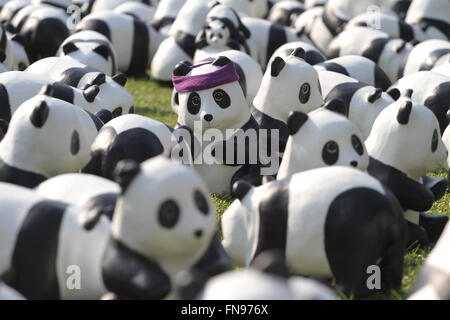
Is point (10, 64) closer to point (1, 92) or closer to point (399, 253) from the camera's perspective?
point (1, 92)

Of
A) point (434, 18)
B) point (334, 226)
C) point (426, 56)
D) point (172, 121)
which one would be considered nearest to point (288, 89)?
point (334, 226)

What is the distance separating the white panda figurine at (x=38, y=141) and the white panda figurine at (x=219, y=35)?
11.1 feet

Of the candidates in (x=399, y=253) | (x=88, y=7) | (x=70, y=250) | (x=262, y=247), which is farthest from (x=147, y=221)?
(x=88, y=7)

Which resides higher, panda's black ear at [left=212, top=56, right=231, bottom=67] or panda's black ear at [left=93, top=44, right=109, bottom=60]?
panda's black ear at [left=212, top=56, right=231, bottom=67]

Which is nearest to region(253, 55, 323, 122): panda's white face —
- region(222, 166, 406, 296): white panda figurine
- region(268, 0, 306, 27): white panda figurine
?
region(222, 166, 406, 296): white panda figurine

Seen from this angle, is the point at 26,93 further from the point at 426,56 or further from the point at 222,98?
the point at 426,56

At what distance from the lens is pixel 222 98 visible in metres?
4.84

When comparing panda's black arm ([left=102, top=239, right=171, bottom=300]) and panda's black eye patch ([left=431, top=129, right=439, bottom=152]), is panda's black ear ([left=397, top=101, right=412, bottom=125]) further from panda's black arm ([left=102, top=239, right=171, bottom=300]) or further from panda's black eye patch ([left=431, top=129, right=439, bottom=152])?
panda's black arm ([left=102, top=239, right=171, bottom=300])

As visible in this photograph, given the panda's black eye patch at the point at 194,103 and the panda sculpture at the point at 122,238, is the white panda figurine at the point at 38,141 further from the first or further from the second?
the panda's black eye patch at the point at 194,103

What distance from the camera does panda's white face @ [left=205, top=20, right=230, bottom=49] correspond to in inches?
293

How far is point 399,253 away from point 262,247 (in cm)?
63

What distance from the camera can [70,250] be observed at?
3.15 meters

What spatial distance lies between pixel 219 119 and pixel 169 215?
213 centimetres

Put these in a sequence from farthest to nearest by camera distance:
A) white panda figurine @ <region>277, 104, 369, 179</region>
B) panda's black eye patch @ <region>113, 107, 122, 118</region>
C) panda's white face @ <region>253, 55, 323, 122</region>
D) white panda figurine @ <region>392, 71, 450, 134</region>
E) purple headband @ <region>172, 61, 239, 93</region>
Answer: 1. panda's black eye patch @ <region>113, 107, 122, 118</region>
2. white panda figurine @ <region>392, 71, 450, 134</region>
3. panda's white face @ <region>253, 55, 323, 122</region>
4. purple headband @ <region>172, 61, 239, 93</region>
5. white panda figurine @ <region>277, 104, 369, 179</region>
